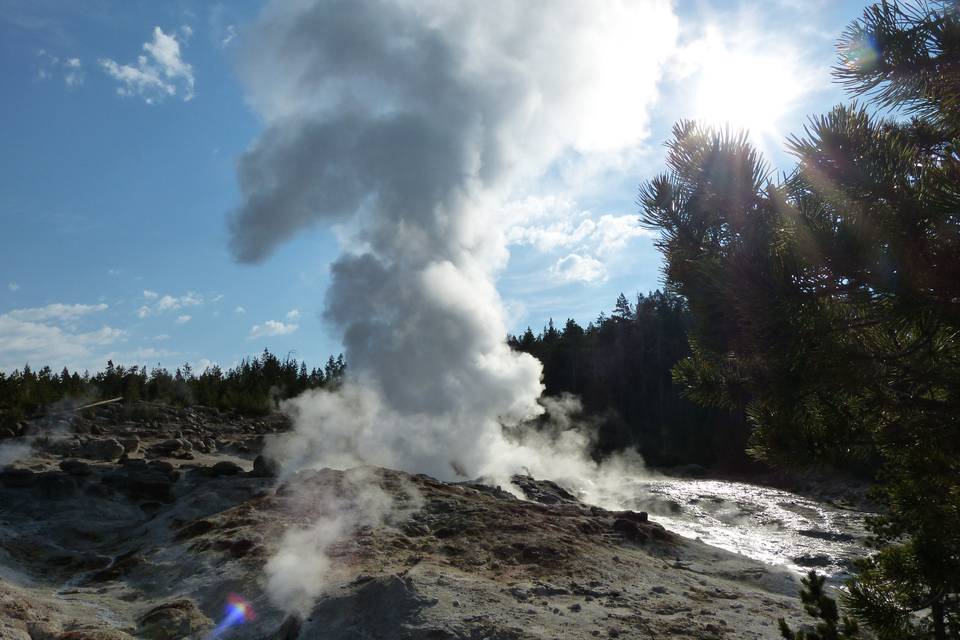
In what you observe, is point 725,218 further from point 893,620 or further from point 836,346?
point 893,620

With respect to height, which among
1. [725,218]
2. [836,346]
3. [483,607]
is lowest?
[483,607]

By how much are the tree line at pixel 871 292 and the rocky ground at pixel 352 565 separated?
2.75 meters

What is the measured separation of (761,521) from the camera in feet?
47.3

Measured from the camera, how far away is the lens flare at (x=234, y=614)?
6168mm

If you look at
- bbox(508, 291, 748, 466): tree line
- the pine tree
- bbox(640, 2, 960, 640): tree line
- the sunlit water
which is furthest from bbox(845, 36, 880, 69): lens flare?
bbox(508, 291, 748, 466): tree line

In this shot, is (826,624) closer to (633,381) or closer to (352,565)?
(352,565)

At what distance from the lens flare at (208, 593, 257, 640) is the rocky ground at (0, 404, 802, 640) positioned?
0.22ft

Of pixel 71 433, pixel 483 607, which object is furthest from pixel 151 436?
pixel 483 607

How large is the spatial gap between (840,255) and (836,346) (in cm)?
46

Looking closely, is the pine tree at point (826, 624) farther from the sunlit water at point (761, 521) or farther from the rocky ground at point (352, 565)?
the sunlit water at point (761, 521)

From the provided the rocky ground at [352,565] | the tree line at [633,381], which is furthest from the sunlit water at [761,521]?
the tree line at [633,381]

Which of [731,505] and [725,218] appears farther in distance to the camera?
[731,505]

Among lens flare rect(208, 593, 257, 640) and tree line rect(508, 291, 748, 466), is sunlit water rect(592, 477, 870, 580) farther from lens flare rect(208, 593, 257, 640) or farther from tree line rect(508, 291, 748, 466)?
tree line rect(508, 291, 748, 466)

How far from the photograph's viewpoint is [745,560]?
30.1 feet
